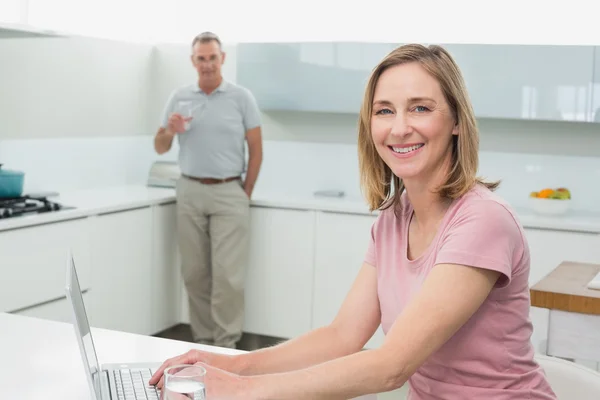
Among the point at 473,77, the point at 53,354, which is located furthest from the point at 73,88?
the point at 53,354

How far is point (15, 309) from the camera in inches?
150

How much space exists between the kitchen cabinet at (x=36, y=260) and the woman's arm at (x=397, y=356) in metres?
2.49

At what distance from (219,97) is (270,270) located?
3.30ft

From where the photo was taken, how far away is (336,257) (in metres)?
4.68

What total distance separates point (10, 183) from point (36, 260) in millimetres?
429

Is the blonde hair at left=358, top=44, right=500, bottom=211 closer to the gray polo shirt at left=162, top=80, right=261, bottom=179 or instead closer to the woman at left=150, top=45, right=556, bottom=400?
the woman at left=150, top=45, right=556, bottom=400

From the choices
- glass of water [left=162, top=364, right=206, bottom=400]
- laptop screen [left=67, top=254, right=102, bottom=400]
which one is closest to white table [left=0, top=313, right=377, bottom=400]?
laptop screen [left=67, top=254, right=102, bottom=400]

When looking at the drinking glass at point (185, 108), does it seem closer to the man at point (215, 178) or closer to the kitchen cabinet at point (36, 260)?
the man at point (215, 178)

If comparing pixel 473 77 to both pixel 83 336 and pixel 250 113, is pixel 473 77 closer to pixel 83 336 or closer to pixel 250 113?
pixel 250 113

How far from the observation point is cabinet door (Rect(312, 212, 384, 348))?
4617mm

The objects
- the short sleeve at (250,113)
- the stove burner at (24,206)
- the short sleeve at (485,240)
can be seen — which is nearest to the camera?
the short sleeve at (485,240)

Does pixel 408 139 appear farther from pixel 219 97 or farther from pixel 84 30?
pixel 84 30

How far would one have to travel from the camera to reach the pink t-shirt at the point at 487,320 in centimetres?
162

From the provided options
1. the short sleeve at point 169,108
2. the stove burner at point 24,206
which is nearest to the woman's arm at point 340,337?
the stove burner at point 24,206
